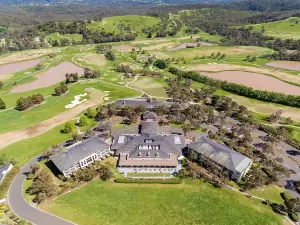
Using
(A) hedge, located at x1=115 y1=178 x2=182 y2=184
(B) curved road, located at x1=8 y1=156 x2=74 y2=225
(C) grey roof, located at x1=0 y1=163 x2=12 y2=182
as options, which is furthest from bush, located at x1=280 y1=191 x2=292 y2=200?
(C) grey roof, located at x1=0 y1=163 x2=12 y2=182

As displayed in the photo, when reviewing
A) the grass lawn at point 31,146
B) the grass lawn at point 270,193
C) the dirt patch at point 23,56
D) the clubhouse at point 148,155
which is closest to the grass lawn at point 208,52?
the dirt patch at point 23,56

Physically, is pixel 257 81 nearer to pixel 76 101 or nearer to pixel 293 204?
pixel 293 204

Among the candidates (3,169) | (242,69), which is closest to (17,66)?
(3,169)

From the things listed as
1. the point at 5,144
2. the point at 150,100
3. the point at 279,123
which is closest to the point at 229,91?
the point at 279,123

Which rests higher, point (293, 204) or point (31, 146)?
point (31, 146)

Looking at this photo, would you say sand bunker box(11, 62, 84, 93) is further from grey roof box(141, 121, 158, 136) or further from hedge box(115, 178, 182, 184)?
hedge box(115, 178, 182, 184)

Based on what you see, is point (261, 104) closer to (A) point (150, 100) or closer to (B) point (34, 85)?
(A) point (150, 100)
